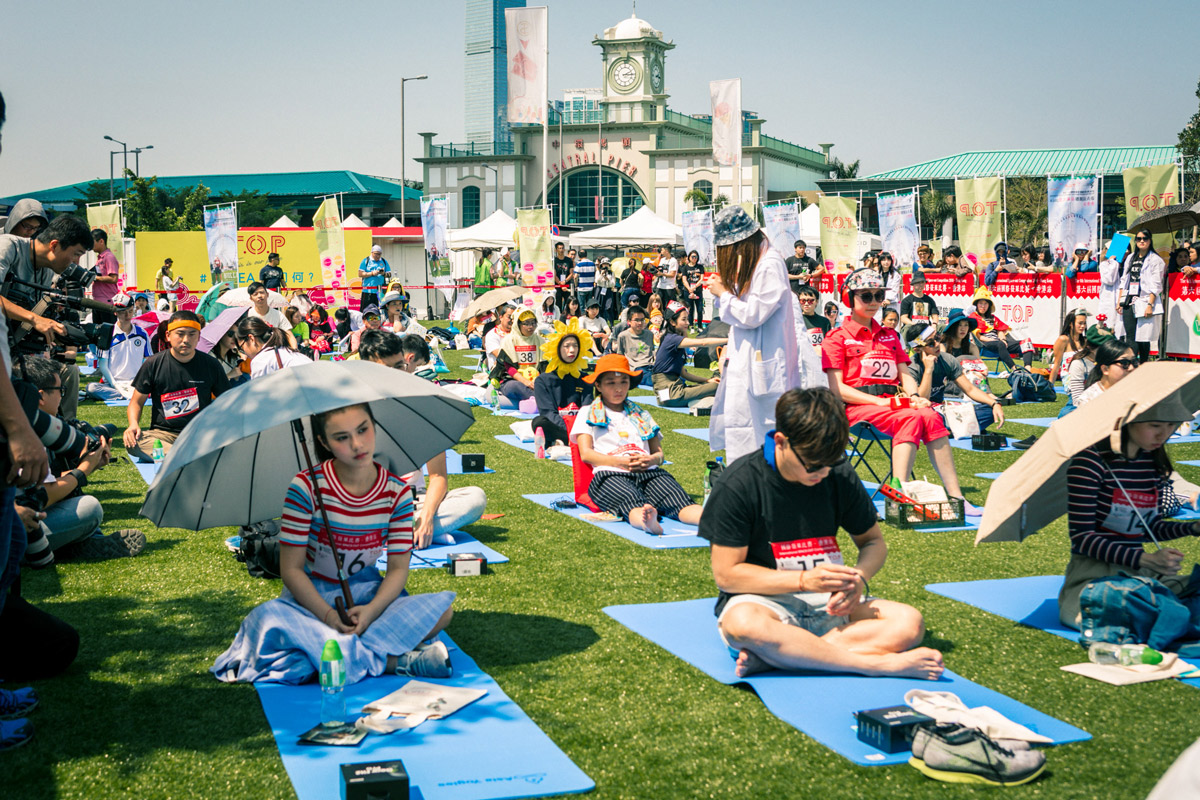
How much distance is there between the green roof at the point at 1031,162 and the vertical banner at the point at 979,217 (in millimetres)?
40012

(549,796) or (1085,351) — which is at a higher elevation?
(1085,351)

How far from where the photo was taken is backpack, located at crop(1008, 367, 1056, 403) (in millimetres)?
14133

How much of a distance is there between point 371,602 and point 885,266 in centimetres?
1599

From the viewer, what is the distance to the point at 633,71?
65.8 m

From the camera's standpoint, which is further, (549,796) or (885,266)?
(885,266)

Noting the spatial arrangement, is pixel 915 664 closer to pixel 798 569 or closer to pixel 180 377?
pixel 798 569

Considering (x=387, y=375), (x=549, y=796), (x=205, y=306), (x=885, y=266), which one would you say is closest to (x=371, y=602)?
(x=387, y=375)

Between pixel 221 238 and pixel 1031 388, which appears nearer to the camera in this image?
pixel 1031 388

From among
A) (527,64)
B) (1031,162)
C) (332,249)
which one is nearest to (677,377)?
(332,249)

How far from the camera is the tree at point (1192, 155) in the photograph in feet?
124

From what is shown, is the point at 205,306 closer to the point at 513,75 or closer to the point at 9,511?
the point at 9,511

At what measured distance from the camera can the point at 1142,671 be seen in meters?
4.48

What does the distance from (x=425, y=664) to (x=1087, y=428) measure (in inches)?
118

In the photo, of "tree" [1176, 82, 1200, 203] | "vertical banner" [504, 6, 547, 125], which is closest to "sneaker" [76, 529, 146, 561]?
"vertical banner" [504, 6, 547, 125]
